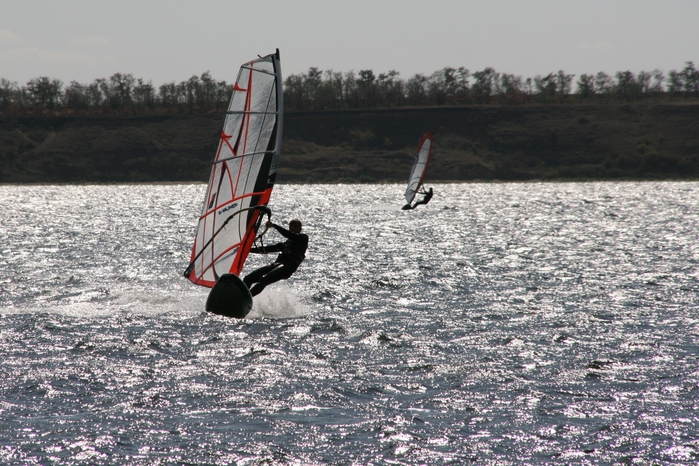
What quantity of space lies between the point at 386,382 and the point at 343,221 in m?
36.6

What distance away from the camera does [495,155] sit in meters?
122

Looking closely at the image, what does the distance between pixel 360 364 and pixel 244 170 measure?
207 inches

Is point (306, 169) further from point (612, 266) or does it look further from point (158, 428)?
point (158, 428)

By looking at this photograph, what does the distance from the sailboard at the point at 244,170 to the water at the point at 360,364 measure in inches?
59.7

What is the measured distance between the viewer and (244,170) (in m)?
14.9

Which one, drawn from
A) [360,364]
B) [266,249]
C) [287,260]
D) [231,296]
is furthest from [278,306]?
[360,364]

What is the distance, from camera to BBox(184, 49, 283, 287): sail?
47.5 ft

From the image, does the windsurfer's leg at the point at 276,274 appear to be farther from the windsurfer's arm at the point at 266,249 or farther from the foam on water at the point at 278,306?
the foam on water at the point at 278,306

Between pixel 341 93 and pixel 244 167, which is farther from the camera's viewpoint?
pixel 341 93

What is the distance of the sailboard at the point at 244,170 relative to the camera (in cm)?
1448

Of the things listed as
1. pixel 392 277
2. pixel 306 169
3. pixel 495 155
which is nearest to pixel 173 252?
pixel 392 277

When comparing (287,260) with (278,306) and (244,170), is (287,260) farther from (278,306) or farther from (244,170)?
(244,170)

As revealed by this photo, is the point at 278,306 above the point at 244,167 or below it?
below

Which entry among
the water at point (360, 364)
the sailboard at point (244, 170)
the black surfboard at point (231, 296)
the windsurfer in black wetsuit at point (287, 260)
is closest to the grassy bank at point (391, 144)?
the water at point (360, 364)
